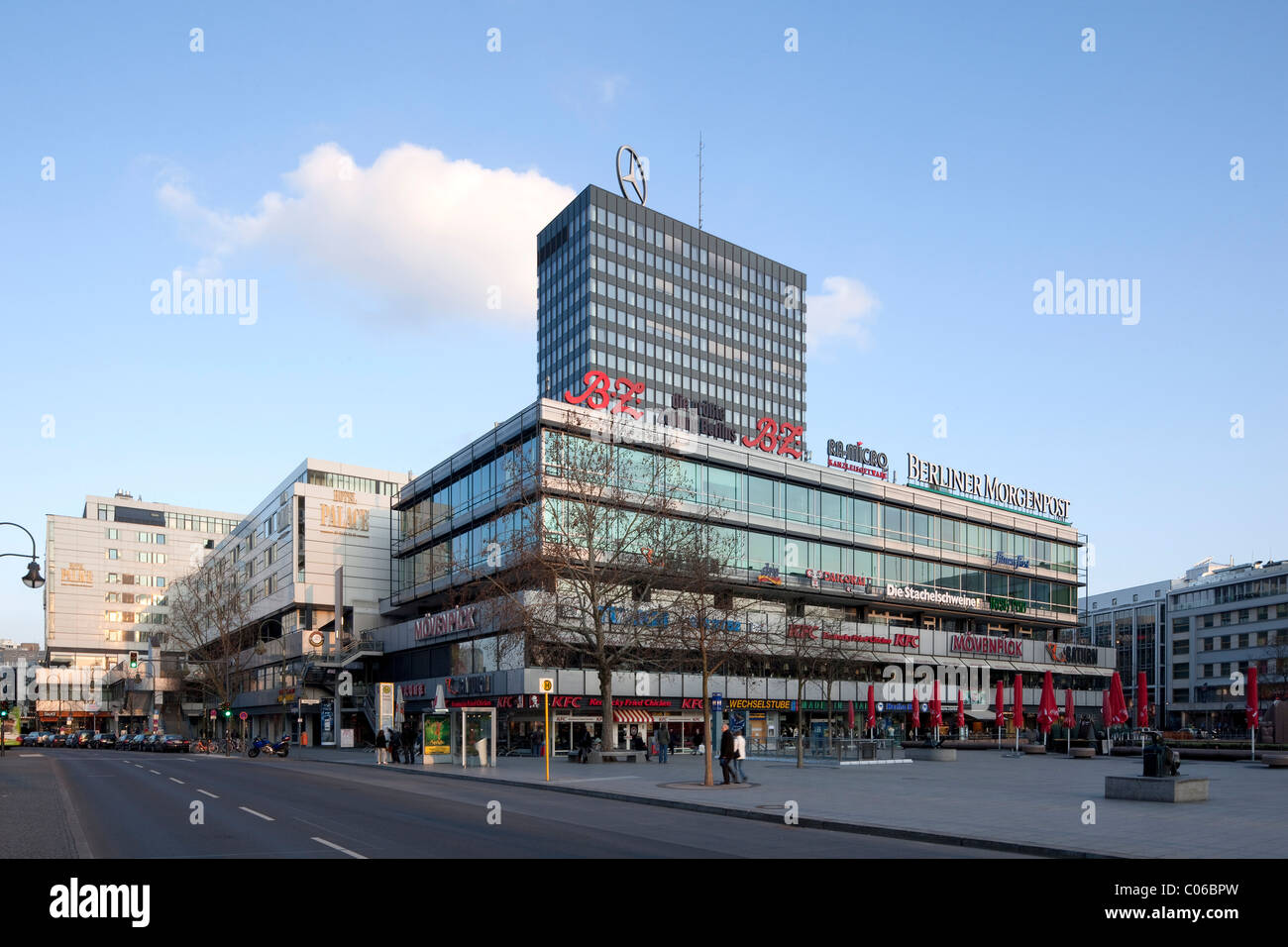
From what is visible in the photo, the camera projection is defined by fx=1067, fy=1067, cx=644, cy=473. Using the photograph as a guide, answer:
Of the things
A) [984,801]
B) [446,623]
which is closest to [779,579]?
[446,623]

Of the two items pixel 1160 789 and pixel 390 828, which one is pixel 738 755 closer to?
pixel 1160 789

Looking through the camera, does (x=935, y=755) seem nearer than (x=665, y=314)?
Yes

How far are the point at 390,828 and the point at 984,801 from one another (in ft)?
43.0

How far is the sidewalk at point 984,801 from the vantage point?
16750mm

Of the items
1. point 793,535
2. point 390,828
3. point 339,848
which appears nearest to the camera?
point 339,848

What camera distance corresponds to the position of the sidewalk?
16750mm

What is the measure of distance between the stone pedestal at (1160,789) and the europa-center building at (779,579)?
25.2 metres

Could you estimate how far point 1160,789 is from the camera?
23.0m

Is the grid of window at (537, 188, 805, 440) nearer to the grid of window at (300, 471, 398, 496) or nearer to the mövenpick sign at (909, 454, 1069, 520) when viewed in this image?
the grid of window at (300, 471, 398, 496)

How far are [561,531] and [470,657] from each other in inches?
812

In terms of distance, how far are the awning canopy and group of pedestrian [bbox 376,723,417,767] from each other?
1353 cm

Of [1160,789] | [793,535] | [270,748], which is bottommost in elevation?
[270,748]
